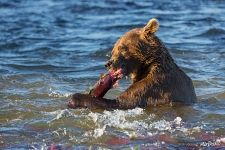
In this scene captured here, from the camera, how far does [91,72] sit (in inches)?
416

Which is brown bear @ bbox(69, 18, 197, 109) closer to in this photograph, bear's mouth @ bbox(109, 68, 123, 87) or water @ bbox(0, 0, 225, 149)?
bear's mouth @ bbox(109, 68, 123, 87)

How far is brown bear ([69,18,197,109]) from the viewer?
7.79 metres

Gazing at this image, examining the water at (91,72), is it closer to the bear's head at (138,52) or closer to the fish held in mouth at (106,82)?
the fish held in mouth at (106,82)

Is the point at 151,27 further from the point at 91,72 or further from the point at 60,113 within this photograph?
the point at 91,72

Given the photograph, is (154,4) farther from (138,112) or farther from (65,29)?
(138,112)

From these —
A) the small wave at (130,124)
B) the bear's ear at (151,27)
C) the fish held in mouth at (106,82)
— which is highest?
the bear's ear at (151,27)

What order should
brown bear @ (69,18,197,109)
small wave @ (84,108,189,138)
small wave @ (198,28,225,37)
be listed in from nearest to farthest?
1. small wave @ (84,108,189,138)
2. brown bear @ (69,18,197,109)
3. small wave @ (198,28,225,37)

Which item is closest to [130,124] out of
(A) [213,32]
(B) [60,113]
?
(B) [60,113]

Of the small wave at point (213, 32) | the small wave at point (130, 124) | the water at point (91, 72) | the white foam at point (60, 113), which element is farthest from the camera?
the small wave at point (213, 32)

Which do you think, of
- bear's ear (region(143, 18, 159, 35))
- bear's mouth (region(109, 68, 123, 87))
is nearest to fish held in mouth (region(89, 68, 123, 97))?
bear's mouth (region(109, 68, 123, 87))

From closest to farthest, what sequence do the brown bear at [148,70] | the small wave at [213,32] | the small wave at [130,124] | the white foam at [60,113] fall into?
the small wave at [130,124], the white foam at [60,113], the brown bear at [148,70], the small wave at [213,32]

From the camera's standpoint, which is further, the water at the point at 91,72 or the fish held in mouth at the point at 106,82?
the fish held in mouth at the point at 106,82

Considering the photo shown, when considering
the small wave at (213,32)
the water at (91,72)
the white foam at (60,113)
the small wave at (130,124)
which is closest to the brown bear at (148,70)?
the water at (91,72)

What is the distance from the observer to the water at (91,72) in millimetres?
6672
